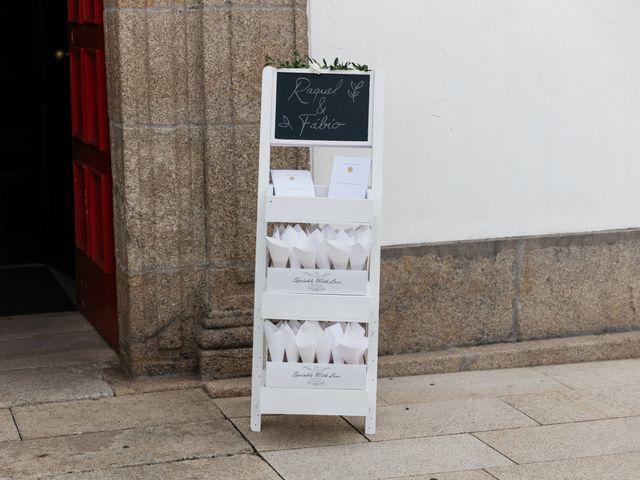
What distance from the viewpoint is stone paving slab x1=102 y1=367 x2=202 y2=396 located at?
242 inches

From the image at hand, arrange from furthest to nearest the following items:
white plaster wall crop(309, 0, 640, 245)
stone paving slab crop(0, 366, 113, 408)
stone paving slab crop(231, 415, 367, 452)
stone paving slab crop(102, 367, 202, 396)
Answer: white plaster wall crop(309, 0, 640, 245) → stone paving slab crop(102, 367, 202, 396) → stone paving slab crop(0, 366, 113, 408) → stone paving slab crop(231, 415, 367, 452)

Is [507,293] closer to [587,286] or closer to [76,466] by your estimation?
[587,286]

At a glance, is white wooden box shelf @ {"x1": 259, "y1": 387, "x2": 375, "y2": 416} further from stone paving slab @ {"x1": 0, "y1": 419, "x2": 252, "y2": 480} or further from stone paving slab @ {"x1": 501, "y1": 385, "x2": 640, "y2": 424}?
stone paving slab @ {"x1": 501, "y1": 385, "x2": 640, "y2": 424}

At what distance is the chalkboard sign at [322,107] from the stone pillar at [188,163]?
0.71 metres

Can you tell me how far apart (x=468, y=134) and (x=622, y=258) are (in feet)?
3.98

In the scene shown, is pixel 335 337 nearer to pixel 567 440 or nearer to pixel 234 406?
pixel 234 406

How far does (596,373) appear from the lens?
6590mm

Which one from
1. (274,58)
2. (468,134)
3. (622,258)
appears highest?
(274,58)

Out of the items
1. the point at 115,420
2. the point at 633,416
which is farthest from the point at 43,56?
the point at 633,416

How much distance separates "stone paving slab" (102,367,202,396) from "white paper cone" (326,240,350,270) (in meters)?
1.32

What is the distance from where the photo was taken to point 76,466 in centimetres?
509

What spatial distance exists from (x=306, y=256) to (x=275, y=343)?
423 mm

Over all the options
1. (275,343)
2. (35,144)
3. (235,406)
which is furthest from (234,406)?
(35,144)

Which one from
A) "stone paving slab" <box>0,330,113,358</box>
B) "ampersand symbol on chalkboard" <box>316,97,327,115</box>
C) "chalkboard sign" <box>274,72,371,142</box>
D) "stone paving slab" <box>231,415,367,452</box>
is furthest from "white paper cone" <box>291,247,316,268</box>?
"stone paving slab" <box>0,330,113,358</box>
